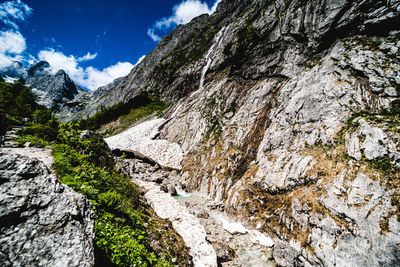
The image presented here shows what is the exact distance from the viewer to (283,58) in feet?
68.4

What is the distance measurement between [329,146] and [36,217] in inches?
525

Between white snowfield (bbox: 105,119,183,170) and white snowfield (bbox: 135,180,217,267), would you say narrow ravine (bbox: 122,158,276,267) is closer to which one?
white snowfield (bbox: 135,180,217,267)

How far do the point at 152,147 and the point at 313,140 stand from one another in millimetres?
21614

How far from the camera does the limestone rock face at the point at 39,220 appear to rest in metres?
2.47

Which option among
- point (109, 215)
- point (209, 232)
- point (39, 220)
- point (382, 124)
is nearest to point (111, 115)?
point (209, 232)

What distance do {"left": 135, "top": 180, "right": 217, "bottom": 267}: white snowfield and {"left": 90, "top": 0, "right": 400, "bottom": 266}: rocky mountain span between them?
10.2 feet

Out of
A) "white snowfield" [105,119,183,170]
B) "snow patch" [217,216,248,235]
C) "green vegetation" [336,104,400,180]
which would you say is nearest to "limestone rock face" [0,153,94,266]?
"snow patch" [217,216,248,235]

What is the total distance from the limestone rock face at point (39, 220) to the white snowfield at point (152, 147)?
1728 cm

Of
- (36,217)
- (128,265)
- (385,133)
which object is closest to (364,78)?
(385,133)

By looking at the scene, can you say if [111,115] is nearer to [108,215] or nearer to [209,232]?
[209,232]

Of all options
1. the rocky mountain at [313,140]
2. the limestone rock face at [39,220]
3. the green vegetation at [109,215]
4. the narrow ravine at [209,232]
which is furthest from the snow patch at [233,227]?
the limestone rock face at [39,220]

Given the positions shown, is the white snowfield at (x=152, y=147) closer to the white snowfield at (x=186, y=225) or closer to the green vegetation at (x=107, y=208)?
the white snowfield at (x=186, y=225)

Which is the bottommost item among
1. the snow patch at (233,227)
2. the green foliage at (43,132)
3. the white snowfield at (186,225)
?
the snow patch at (233,227)

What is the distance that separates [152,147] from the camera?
84.1ft
